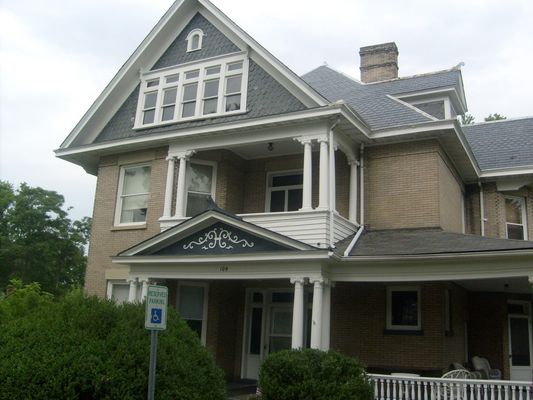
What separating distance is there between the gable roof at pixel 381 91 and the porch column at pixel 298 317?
5133 millimetres

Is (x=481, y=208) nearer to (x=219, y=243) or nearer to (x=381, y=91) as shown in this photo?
(x=381, y=91)

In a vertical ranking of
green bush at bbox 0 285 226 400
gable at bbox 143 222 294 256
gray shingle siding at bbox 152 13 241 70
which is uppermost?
gray shingle siding at bbox 152 13 241 70

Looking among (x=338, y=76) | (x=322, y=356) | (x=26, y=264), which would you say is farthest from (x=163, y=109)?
(x=26, y=264)

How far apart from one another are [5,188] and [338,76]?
1555 inches

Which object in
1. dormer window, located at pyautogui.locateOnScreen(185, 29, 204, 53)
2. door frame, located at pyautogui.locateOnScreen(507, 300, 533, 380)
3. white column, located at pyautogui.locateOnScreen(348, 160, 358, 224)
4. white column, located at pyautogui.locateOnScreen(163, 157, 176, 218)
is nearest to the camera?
white column, located at pyautogui.locateOnScreen(348, 160, 358, 224)

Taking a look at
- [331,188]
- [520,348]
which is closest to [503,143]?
[520,348]

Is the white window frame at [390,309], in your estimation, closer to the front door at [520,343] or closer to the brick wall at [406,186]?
the brick wall at [406,186]

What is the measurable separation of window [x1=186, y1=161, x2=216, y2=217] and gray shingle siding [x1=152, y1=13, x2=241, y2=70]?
3.29m

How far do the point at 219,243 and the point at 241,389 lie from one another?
4004 mm

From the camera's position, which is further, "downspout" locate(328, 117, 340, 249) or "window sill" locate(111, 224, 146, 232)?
"window sill" locate(111, 224, 146, 232)

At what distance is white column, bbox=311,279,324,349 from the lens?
13.7 meters

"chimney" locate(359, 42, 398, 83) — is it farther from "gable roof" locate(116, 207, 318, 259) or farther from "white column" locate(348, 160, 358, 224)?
"gable roof" locate(116, 207, 318, 259)

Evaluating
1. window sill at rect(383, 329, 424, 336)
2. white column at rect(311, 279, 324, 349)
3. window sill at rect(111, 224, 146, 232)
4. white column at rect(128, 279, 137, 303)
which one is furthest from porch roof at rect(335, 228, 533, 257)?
window sill at rect(111, 224, 146, 232)

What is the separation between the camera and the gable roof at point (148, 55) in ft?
58.4
